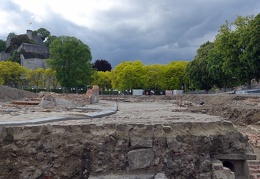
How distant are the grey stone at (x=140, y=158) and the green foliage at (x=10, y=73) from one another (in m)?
53.5

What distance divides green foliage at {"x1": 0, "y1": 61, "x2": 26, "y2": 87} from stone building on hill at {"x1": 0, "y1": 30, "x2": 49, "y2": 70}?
77.2 feet

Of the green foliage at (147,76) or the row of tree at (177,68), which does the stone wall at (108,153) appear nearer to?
the row of tree at (177,68)

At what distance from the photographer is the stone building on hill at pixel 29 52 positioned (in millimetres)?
80331

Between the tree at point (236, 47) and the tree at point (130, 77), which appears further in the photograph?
the tree at point (130, 77)

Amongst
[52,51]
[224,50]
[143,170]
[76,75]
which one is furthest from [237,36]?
[143,170]

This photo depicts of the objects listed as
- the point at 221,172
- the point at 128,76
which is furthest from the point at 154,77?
the point at 221,172

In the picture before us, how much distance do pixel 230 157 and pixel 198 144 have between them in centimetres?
77

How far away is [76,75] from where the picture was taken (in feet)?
155

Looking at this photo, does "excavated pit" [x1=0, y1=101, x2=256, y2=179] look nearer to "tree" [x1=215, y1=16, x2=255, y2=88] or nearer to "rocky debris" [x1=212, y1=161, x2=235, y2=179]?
"rocky debris" [x1=212, y1=161, x2=235, y2=179]

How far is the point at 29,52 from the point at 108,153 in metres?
85.0

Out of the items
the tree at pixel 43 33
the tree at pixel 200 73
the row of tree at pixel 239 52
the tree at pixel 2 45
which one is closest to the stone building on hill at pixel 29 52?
the tree at pixel 2 45

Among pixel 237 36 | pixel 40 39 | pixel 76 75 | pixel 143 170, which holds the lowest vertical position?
pixel 143 170

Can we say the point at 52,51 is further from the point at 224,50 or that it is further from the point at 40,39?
the point at 40,39

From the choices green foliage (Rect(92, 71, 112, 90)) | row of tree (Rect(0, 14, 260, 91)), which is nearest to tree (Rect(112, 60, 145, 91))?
row of tree (Rect(0, 14, 260, 91))
